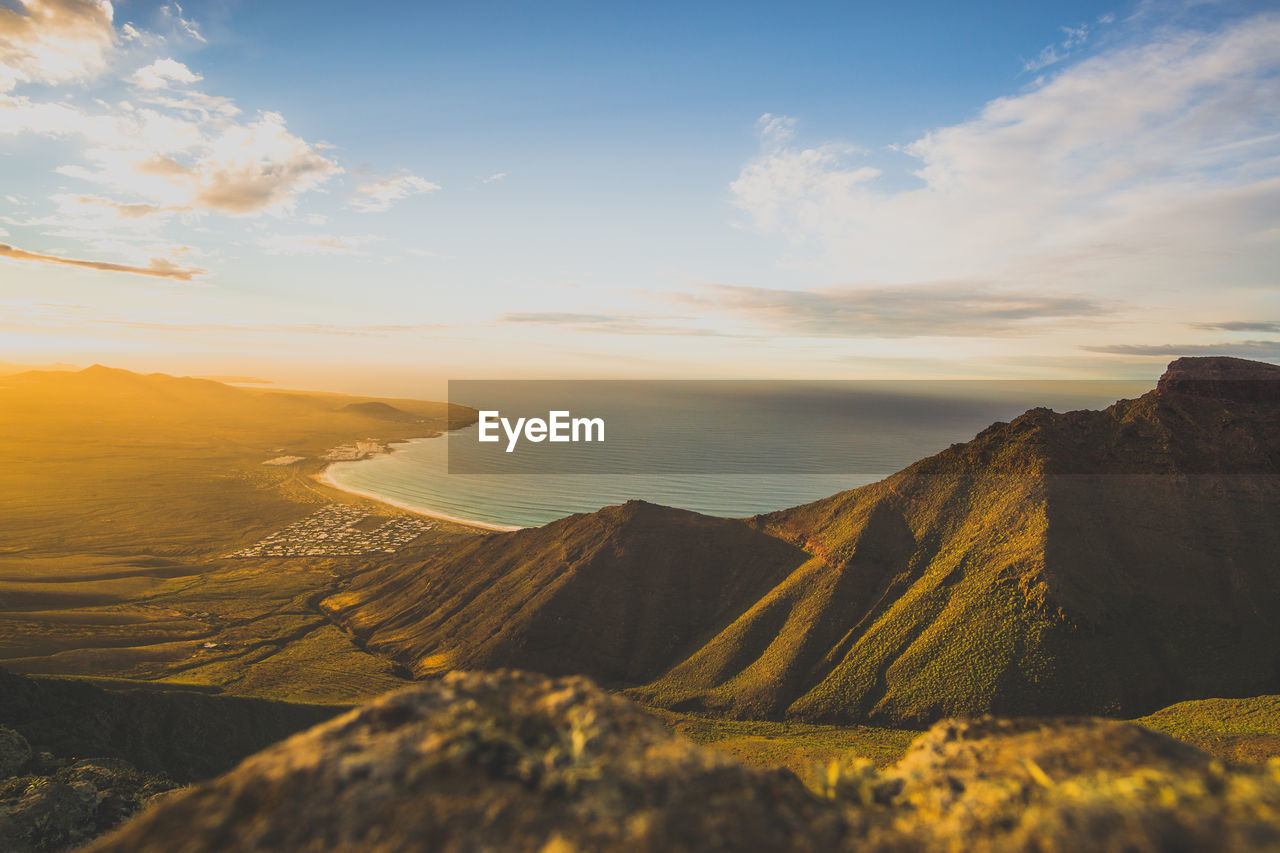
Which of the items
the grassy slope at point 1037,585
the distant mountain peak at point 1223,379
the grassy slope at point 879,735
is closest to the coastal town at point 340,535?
the grassy slope at point 1037,585

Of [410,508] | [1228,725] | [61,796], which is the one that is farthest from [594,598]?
[410,508]

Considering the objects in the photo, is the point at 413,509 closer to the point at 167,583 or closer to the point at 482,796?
the point at 167,583

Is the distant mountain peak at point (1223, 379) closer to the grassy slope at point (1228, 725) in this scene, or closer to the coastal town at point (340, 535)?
the grassy slope at point (1228, 725)

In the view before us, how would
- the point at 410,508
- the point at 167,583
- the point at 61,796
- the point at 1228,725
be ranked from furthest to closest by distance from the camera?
the point at 410,508
the point at 167,583
the point at 1228,725
the point at 61,796

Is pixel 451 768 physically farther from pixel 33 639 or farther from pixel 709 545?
pixel 33 639

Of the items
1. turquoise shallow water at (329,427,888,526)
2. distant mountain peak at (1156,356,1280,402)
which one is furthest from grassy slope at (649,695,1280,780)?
turquoise shallow water at (329,427,888,526)

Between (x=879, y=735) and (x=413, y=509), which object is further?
(x=413, y=509)
